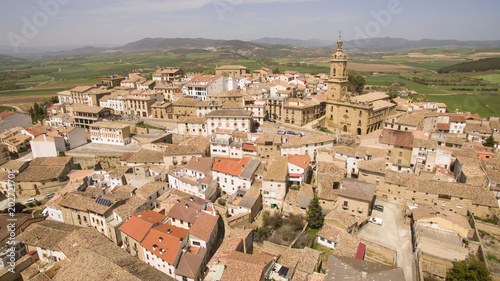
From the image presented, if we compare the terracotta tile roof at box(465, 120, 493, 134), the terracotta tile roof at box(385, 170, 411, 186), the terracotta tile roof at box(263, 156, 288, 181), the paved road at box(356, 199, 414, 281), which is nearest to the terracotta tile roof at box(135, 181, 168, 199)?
the terracotta tile roof at box(263, 156, 288, 181)

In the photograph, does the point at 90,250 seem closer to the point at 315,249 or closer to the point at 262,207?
the point at 262,207

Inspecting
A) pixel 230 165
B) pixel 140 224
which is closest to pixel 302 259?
pixel 230 165

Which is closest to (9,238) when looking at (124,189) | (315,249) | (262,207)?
(124,189)

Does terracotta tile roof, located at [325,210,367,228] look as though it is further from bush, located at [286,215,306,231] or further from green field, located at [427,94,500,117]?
green field, located at [427,94,500,117]

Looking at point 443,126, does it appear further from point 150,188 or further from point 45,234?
point 45,234

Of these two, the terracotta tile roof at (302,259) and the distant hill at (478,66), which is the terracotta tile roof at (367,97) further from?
the distant hill at (478,66)
